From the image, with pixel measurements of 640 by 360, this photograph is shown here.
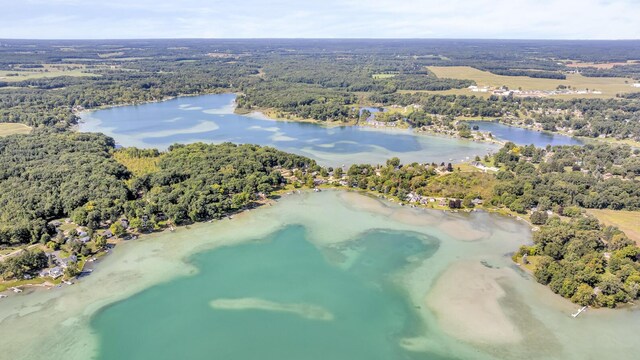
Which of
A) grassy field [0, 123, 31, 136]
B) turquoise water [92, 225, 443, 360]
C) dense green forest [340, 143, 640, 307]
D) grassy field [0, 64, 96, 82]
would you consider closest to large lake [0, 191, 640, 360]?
turquoise water [92, 225, 443, 360]

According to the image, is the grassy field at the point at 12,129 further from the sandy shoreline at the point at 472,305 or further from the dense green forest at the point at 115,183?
the sandy shoreline at the point at 472,305

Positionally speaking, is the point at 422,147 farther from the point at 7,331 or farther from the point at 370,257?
the point at 7,331

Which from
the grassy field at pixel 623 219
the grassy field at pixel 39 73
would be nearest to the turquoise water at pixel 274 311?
the grassy field at pixel 623 219

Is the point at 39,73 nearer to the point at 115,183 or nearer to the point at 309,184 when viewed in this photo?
the point at 115,183

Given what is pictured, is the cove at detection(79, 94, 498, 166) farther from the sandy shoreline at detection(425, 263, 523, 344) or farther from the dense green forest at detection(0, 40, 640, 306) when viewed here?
the sandy shoreline at detection(425, 263, 523, 344)

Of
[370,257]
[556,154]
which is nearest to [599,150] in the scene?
[556,154]

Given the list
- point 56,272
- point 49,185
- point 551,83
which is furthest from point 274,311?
point 551,83
